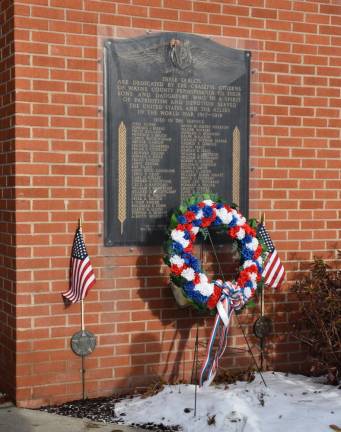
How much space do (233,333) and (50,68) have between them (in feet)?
9.25

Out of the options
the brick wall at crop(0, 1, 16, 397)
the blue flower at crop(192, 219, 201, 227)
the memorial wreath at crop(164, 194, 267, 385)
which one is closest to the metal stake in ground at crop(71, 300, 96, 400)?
the brick wall at crop(0, 1, 16, 397)

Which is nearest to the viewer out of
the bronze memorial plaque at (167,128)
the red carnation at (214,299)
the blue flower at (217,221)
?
the red carnation at (214,299)

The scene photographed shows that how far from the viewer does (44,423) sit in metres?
5.33

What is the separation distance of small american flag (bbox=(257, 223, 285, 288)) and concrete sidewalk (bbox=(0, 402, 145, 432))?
5.96 feet

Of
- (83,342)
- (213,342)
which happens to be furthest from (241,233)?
(83,342)

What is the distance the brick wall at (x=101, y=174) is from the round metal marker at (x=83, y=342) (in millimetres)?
59

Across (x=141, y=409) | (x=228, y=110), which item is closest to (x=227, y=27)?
(x=228, y=110)

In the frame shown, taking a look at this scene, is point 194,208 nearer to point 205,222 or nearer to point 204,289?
point 205,222

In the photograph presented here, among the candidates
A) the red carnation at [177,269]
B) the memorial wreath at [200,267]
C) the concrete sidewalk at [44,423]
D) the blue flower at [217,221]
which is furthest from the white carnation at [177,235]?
the concrete sidewalk at [44,423]

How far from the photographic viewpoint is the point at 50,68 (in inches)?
226

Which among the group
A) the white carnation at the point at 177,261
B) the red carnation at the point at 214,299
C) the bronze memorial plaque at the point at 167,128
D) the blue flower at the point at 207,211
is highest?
the bronze memorial plaque at the point at 167,128

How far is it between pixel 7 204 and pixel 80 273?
852mm

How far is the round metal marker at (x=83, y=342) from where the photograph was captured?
19.2 feet

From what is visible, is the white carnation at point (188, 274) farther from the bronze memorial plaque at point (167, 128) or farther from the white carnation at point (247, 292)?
the bronze memorial plaque at point (167, 128)
